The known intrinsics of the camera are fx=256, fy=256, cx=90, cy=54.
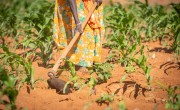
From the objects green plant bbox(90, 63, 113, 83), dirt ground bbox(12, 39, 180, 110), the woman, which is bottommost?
dirt ground bbox(12, 39, 180, 110)

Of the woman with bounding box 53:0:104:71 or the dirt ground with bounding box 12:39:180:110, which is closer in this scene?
the dirt ground with bounding box 12:39:180:110

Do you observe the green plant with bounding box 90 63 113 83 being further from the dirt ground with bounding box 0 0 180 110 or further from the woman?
the woman

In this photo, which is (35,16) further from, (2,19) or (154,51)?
(154,51)

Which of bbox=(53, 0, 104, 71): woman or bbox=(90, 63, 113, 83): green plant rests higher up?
bbox=(53, 0, 104, 71): woman

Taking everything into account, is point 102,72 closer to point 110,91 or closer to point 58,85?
point 110,91

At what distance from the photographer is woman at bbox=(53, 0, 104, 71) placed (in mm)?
3258

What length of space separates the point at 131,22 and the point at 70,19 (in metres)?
1.29

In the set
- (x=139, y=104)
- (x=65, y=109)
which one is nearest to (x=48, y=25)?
(x=65, y=109)

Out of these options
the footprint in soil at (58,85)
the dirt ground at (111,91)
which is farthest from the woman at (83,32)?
the footprint in soil at (58,85)

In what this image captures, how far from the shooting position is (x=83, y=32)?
334 cm

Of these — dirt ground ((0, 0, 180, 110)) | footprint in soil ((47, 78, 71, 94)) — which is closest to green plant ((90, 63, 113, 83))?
dirt ground ((0, 0, 180, 110))

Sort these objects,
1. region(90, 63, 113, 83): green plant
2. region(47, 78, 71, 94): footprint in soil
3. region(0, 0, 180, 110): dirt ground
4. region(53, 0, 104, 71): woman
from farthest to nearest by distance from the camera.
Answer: region(53, 0, 104, 71): woman < region(90, 63, 113, 83): green plant < region(47, 78, 71, 94): footprint in soil < region(0, 0, 180, 110): dirt ground

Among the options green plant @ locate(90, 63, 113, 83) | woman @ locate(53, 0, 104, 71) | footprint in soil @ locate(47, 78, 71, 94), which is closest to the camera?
footprint in soil @ locate(47, 78, 71, 94)

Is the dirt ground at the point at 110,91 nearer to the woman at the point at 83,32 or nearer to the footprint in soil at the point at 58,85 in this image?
the footprint in soil at the point at 58,85
